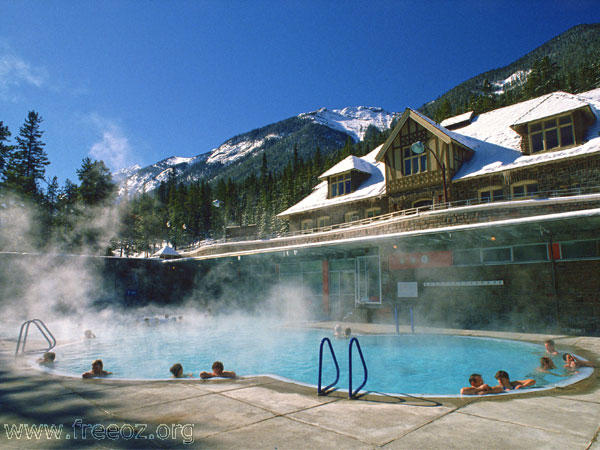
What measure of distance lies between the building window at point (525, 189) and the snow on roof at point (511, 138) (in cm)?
99

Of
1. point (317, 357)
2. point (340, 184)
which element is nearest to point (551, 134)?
point (340, 184)

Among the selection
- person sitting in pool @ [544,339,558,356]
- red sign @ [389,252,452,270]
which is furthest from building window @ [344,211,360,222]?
person sitting in pool @ [544,339,558,356]

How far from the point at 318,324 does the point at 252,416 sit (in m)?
15.0

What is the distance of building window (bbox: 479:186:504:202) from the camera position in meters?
18.4

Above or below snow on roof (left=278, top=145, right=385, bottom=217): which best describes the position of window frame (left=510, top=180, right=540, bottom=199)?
below

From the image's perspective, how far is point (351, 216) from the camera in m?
25.4

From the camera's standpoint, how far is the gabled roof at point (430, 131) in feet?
65.7

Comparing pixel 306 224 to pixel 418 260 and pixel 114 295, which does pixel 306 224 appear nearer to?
pixel 418 260

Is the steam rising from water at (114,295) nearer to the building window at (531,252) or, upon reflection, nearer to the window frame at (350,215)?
the window frame at (350,215)

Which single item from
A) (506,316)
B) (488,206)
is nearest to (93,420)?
(488,206)

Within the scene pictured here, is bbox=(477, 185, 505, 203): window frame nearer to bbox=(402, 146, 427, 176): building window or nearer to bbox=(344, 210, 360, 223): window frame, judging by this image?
bbox=(402, 146, 427, 176): building window

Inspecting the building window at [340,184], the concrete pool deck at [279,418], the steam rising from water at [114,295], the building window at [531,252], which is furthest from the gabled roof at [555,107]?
the steam rising from water at [114,295]

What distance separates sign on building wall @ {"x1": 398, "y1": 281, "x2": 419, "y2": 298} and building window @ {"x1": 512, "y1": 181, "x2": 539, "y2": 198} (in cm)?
679

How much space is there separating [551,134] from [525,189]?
9.75 feet
